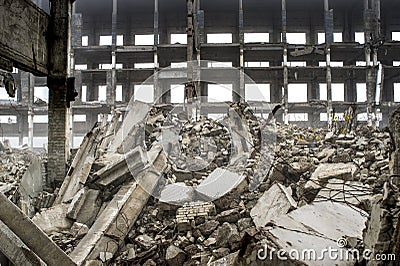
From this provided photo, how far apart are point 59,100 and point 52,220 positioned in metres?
3.56

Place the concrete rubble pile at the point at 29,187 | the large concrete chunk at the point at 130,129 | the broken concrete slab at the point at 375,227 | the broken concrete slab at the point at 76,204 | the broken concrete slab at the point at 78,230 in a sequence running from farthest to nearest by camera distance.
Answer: the large concrete chunk at the point at 130,129
the concrete rubble pile at the point at 29,187
the broken concrete slab at the point at 76,204
the broken concrete slab at the point at 78,230
the broken concrete slab at the point at 375,227

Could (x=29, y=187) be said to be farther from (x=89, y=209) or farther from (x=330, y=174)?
(x=330, y=174)

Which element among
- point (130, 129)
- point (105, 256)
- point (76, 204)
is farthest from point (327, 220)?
point (130, 129)

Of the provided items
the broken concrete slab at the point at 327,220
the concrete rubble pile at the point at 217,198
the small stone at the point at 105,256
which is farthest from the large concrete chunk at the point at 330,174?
the small stone at the point at 105,256

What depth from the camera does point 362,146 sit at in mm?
9266

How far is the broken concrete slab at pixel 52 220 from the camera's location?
23.0 feet

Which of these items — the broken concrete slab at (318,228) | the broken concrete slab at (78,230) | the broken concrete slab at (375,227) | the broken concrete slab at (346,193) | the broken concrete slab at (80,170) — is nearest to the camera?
the broken concrete slab at (375,227)

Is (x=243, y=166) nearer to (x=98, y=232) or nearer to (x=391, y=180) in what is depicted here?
(x=98, y=232)

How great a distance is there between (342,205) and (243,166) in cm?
376

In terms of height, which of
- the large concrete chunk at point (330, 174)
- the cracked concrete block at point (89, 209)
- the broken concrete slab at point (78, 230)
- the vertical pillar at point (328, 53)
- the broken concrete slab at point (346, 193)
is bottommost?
the broken concrete slab at point (78, 230)

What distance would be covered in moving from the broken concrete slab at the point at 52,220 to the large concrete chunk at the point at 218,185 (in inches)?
95.9

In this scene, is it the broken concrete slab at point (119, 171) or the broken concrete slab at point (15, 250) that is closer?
the broken concrete slab at point (15, 250)

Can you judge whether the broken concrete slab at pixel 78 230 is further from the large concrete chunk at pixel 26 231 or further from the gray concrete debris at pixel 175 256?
the large concrete chunk at pixel 26 231

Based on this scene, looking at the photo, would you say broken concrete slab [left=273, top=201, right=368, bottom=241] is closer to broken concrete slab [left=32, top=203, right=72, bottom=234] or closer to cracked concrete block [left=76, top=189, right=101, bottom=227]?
cracked concrete block [left=76, top=189, right=101, bottom=227]
